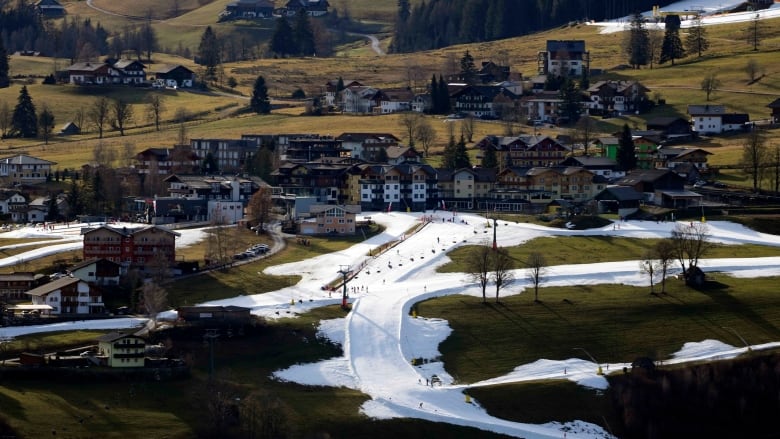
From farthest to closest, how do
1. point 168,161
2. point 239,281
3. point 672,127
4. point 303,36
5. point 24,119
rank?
point 303,36 < point 24,119 < point 672,127 < point 168,161 < point 239,281

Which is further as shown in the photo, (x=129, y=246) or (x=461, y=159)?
(x=461, y=159)

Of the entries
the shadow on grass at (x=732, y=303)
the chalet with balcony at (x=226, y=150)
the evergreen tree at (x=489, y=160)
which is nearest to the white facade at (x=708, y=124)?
the evergreen tree at (x=489, y=160)

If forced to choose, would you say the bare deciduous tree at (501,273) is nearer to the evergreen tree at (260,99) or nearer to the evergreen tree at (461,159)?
the evergreen tree at (461,159)

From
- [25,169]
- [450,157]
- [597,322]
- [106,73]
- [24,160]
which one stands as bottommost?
[597,322]

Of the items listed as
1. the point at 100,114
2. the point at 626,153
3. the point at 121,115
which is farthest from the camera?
the point at 100,114

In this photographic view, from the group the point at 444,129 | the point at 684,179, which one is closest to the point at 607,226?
the point at 684,179

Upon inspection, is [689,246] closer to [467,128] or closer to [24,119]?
[467,128]

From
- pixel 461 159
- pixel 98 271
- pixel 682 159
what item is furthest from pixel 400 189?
pixel 98 271

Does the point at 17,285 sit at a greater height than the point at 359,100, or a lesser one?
lesser
